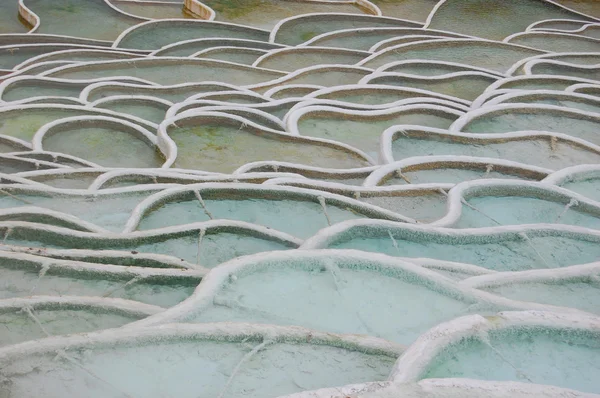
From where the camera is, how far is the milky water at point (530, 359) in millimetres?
1983

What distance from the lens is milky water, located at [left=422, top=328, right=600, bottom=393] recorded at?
6.51 feet

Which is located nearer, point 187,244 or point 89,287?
point 89,287

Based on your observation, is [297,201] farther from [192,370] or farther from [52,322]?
[192,370]

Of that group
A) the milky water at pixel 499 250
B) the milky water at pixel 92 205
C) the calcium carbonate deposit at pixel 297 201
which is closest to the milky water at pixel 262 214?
the calcium carbonate deposit at pixel 297 201

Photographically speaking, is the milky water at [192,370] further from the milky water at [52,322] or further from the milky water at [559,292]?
the milky water at [559,292]

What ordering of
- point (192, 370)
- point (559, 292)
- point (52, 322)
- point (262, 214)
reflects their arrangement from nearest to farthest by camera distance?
1. point (192, 370)
2. point (52, 322)
3. point (559, 292)
4. point (262, 214)

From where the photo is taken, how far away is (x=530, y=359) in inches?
82.4

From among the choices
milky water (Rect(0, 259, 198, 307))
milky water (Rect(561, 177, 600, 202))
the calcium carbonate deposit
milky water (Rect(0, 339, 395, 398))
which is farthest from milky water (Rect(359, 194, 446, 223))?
milky water (Rect(0, 339, 395, 398))

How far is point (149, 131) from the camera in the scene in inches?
211

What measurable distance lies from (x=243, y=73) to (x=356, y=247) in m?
3.82

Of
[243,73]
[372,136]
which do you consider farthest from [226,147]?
[243,73]

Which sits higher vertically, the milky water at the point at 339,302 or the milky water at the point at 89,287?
the milky water at the point at 339,302

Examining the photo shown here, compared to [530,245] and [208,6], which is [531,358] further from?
[208,6]

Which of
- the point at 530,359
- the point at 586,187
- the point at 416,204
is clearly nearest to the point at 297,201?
the point at 416,204
